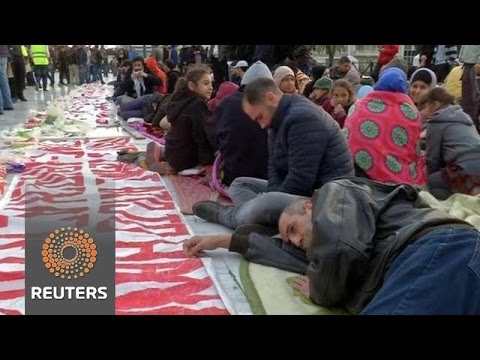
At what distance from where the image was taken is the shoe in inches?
123

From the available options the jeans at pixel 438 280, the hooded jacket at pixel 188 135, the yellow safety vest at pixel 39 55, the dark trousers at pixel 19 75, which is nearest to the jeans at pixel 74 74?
the yellow safety vest at pixel 39 55

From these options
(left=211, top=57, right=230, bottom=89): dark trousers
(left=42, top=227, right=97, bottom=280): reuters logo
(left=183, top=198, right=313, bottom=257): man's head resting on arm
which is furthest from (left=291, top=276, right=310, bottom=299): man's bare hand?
(left=211, top=57, right=230, bottom=89): dark trousers

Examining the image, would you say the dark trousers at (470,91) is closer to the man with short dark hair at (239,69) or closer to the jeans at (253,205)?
the jeans at (253,205)

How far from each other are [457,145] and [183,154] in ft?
6.74

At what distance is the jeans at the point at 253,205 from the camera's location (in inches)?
106

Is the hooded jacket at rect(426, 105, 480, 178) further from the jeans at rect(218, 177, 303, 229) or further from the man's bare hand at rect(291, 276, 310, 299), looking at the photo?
the man's bare hand at rect(291, 276, 310, 299)

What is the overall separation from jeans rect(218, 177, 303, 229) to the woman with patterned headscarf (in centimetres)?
61

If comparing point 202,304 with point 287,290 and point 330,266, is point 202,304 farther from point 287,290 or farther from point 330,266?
point 330,266

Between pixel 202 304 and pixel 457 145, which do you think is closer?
pixel 202 304

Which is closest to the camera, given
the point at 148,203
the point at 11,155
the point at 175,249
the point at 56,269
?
the point at 56,269

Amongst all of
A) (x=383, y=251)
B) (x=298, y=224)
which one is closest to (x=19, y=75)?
(x=298, y=224)
